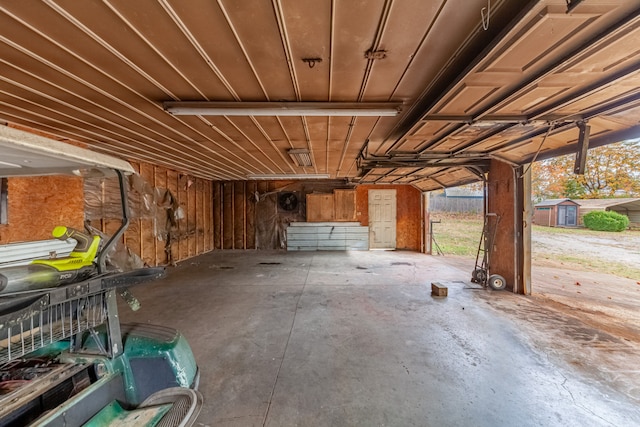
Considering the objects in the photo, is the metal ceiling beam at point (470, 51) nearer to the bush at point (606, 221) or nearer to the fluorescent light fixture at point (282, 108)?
the fluorescent light fixture at point (282, 108)

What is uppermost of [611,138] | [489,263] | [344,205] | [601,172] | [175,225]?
[601,172]

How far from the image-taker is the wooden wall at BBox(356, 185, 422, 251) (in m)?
9.05

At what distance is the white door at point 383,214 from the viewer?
9075mm

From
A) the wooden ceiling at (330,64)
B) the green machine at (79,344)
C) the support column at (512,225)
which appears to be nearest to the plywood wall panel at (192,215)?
the wooden ceiling at (330,64)

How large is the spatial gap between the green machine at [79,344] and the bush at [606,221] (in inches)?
696

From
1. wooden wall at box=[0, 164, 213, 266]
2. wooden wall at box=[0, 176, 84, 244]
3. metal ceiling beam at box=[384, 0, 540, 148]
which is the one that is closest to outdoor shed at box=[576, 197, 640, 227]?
metal ceiling beam at box=[384, 0, 540, 148]

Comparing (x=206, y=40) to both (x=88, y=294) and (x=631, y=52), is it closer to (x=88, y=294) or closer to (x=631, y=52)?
(x=88, y=294)

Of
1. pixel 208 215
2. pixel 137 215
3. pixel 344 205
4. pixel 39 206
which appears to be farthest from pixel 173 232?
pixel 344 205

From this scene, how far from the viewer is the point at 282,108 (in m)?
2.34

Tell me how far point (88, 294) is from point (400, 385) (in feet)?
7.33

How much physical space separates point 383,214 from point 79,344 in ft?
28.4

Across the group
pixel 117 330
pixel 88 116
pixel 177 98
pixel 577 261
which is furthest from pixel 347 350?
pixel 577 261

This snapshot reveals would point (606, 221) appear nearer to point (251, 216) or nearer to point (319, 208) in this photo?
point (319, 208)

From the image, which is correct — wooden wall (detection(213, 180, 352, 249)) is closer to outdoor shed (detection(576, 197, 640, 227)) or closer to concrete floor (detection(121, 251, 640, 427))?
concrete floor (detection(121, 251, 640, 427))
